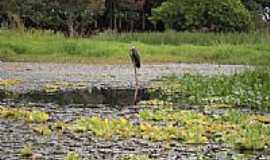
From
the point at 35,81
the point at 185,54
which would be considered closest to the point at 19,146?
the point at 35,81

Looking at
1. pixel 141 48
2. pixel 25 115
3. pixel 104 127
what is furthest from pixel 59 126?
pixel 141 48

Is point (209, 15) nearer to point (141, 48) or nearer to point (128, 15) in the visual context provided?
point (128, 15)

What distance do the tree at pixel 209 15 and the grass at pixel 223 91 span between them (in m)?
23.8

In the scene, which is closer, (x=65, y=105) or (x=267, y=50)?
(x=65, y=105)

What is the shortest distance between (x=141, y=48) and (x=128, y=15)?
57.3 feet

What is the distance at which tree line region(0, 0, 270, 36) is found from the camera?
4388cm

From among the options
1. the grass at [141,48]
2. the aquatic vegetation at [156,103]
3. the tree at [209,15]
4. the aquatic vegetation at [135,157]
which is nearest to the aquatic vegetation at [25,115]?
the aquatic vegetation at [156,103]

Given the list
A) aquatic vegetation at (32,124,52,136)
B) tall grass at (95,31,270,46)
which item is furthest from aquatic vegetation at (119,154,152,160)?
tall grass at (95,31,270,46)

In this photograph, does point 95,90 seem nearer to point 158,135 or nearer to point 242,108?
point 242,108

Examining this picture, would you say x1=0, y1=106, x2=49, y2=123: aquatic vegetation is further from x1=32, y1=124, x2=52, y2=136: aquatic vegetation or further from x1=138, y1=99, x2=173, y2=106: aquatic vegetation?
x1=138, y1=99, x2=173, y2=106: aquatic vegetation

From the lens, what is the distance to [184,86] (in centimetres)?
1869

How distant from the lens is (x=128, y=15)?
52094 mm

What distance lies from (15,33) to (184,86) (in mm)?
19275

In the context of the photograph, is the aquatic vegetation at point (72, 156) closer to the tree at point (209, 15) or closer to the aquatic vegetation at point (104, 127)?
the aquatic vegetation at point (104, 127)
